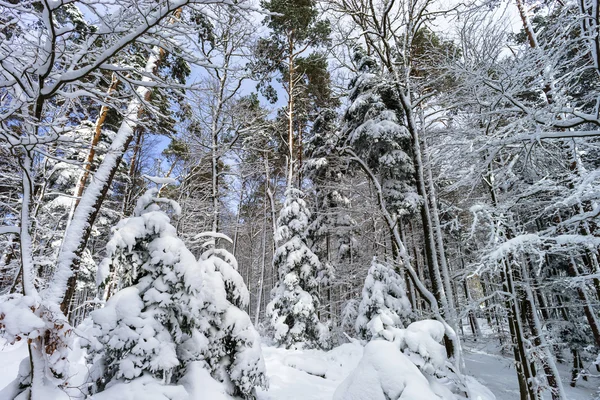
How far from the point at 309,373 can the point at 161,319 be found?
518 centimetres

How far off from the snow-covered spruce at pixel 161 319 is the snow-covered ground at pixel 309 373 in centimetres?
95

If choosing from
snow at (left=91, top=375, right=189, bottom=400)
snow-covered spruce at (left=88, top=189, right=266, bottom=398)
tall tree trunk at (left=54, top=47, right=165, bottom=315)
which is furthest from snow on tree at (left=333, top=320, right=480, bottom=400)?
tall tree trunk at (left=54, top=47, right=165, bottom=315)

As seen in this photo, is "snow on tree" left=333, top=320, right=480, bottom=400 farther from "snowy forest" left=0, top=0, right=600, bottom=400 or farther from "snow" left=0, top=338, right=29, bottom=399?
"snow" left=0, top=338, right=29, bottom=399

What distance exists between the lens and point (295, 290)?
32.2 feet

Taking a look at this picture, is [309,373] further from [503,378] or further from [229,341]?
[503,378]

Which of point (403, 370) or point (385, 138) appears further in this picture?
point (385, 138)

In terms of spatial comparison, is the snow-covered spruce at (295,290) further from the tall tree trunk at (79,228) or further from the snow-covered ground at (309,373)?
the tall tree trunk at (79,228)

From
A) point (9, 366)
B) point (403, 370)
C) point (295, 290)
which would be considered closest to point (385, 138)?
point (295, 290)

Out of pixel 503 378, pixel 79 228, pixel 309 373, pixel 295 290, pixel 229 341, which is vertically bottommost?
pixel 503 378

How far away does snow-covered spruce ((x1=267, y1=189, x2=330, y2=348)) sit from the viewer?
30.6ft

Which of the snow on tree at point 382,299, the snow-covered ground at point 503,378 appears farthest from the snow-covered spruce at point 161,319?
the snow-covered ground at point 503,378

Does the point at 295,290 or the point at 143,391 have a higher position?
the point at 295,290

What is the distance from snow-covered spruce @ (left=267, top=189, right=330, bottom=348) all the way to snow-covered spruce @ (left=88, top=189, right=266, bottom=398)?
5.16 metres

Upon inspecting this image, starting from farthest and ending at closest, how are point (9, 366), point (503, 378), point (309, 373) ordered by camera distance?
1. point (503, 378)
2. point (309, 373)
3. point (9, 366)
